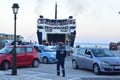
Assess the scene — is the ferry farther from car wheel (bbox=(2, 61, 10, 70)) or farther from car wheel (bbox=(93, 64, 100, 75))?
car wheel (bbox=(93, 64, 100, 75))

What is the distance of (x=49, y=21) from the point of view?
201ft

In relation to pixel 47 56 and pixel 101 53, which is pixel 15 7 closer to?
pixel 101 53

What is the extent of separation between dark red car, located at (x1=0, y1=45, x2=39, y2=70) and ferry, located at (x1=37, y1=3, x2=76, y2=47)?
33223mm

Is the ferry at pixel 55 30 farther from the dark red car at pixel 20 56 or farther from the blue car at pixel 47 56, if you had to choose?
the dark red car at pixel 20 56

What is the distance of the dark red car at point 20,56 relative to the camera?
78.6 ft

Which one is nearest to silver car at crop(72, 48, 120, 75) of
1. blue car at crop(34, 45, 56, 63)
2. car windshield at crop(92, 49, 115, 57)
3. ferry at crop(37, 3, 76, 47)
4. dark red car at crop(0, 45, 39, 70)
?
car windshield at crop(92, 49, 115, 57)

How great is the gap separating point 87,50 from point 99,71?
2440 millimetres

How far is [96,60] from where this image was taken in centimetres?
2105

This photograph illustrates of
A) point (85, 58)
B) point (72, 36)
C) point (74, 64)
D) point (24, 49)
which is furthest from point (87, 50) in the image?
point (72, 36)

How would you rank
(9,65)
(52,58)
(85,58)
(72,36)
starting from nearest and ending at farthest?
(85,58)
(9,65)
(52,58)
(72,36)

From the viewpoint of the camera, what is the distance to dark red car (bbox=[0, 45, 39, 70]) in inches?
944

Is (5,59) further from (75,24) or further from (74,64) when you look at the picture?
(75,24)

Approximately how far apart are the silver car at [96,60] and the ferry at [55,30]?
35425mm

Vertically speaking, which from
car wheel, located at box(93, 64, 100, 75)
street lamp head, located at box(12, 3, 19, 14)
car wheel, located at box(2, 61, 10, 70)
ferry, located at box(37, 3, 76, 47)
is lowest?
car wheel, located at box(93, 64, 100, 75)
